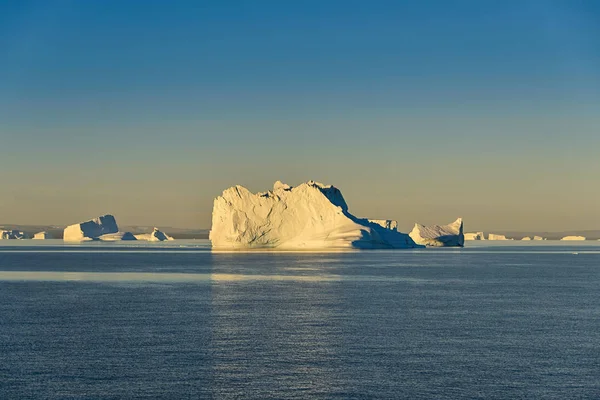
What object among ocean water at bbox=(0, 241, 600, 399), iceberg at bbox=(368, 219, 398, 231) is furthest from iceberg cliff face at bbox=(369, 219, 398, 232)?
ocean water at bbox=(0, 241, 600, 399)

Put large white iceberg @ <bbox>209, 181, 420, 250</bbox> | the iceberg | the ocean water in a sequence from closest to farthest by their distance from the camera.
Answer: the ocean water → large white iceberg @ <bbox>209, 181, 420, 250</bbox> → the iceberg

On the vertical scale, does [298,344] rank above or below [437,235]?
below

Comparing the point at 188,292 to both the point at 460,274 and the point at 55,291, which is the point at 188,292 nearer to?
the point at 55,291

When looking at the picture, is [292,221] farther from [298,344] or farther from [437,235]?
[298,344]

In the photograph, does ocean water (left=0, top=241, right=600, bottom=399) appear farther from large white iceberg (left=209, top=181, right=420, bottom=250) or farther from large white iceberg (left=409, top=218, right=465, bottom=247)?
large white iceberg (left=409, top=218, right=465, bottom=247)

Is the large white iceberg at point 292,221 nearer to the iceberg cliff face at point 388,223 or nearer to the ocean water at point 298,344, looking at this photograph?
the iceberg cliff face at point 388,223

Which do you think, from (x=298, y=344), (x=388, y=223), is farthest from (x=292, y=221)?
(x=298, y=344)
